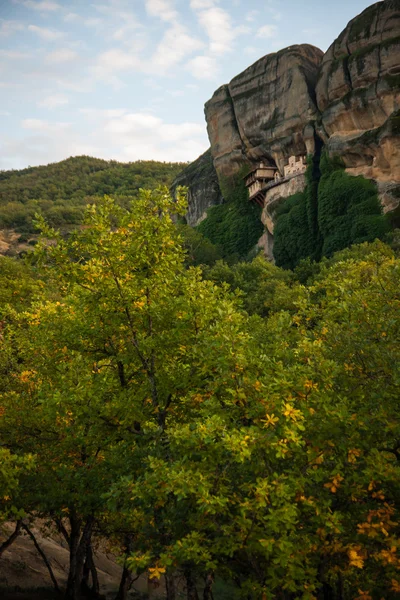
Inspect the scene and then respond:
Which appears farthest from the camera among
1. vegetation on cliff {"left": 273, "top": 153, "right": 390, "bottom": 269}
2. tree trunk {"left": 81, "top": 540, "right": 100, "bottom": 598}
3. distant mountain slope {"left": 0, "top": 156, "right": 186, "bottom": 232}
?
distant mountain slope {"left": 0, "top": 156, "right": 186, "bottom": 232}

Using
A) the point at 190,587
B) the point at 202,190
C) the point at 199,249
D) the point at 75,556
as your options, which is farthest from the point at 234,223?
the point at 190,587

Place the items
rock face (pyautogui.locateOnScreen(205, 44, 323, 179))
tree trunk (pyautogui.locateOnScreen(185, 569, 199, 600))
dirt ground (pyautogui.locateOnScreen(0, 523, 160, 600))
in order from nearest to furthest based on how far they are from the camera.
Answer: tree trunk (pyautogui.locateOnScreen(185, 569, 199, 600)) → dirt ground (pyautogui.locateOnScreen(0, 523, 160, 600)) → rock face (pyautogui.locateOnScreen(205, 44, 323, 179))

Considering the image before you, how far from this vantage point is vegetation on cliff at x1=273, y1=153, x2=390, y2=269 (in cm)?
4528

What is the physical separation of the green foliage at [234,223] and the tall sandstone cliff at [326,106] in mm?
2668

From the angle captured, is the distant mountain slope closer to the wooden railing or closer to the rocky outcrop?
the rocky outcrop

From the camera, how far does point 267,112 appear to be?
192 ft

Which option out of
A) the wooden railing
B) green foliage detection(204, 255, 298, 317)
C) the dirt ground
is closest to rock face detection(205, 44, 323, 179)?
the wooden railing

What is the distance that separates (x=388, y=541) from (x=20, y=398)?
10494mm

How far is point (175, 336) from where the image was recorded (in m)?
10.2

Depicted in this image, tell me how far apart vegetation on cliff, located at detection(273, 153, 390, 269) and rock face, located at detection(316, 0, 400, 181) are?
169 cm

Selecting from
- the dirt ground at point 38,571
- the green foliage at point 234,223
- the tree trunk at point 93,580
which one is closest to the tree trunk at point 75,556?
the dirt ground at point 38,571

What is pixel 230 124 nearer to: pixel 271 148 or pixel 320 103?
pixel 271 148

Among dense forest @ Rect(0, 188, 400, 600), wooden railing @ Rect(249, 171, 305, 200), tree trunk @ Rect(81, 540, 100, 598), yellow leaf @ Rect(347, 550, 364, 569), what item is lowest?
tree trunk @ Rect(81, 540, 100, 598)

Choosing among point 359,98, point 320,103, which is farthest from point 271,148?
point 359,98
